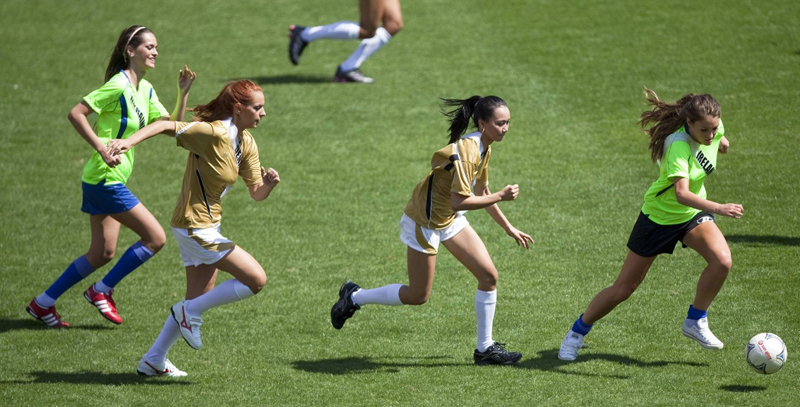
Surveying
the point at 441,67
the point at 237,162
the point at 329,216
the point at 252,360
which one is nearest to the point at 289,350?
the point at 252,360

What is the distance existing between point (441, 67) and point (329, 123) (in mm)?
2189

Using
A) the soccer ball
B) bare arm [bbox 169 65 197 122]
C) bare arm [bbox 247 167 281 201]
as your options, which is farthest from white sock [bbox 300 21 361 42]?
the soccer ball

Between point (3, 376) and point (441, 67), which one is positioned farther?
point (441, 67)

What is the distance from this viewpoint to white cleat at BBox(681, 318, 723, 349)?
18.3ft

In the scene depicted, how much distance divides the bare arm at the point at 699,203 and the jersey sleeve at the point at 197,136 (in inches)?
111

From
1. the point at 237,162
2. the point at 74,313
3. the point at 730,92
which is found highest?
the point at 237,162

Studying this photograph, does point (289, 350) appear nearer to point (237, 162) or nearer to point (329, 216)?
point (237, 162)

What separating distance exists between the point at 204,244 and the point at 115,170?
161 centimetres

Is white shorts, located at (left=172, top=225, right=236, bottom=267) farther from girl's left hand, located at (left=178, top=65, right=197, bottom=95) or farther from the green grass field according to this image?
girl's left hand, located at (left=178, top=65, right=197, bottom=95)

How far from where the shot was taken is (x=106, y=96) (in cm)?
607

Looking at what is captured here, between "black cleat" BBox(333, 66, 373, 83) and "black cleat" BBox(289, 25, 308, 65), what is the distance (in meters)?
0.71

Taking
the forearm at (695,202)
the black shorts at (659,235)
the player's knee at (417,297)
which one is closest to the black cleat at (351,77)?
the player's knee at (417,297)

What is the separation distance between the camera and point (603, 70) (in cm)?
1172

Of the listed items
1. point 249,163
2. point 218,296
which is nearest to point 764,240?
point 249,163
